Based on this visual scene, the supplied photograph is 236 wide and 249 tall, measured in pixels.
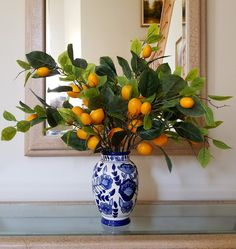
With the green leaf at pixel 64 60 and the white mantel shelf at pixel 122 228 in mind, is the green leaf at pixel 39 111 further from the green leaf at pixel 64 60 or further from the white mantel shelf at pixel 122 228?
the white mantel shelf at pixel 122 228

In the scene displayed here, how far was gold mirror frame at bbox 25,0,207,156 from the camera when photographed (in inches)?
44.6

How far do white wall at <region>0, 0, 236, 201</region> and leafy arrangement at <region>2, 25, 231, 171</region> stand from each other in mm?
261

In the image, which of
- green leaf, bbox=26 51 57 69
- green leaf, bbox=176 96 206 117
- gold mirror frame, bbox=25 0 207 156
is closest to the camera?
green leaf, bbox=176 96 206 117

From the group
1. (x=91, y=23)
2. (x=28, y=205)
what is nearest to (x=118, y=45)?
(x=91, y=23)

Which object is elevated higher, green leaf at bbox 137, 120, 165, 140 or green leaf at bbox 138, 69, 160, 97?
green leaf at bbox 138, 69, 160, 97

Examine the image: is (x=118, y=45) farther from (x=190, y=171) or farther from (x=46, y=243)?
(x=46, y=243)

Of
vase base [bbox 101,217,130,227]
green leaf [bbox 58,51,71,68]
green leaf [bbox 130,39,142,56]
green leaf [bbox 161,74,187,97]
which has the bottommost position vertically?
vase base [bbox 101,217,130,227]

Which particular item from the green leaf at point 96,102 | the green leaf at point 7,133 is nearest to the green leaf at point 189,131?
the green leaf at point 96,102

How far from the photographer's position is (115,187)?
846 mm

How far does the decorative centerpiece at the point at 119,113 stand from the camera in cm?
77

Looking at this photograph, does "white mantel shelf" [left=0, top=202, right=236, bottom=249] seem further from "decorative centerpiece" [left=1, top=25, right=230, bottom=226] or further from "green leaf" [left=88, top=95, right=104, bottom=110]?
"green leaf" [left=88, top=95, right=104, bottom=110]

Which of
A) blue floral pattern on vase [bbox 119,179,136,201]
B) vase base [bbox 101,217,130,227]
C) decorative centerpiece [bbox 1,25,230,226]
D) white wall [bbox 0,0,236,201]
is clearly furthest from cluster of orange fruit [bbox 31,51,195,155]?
white wall [bbox 0,0,236,201]

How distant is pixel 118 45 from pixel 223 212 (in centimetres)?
69

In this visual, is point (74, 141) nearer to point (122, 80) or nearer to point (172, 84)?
point (122, 80)
